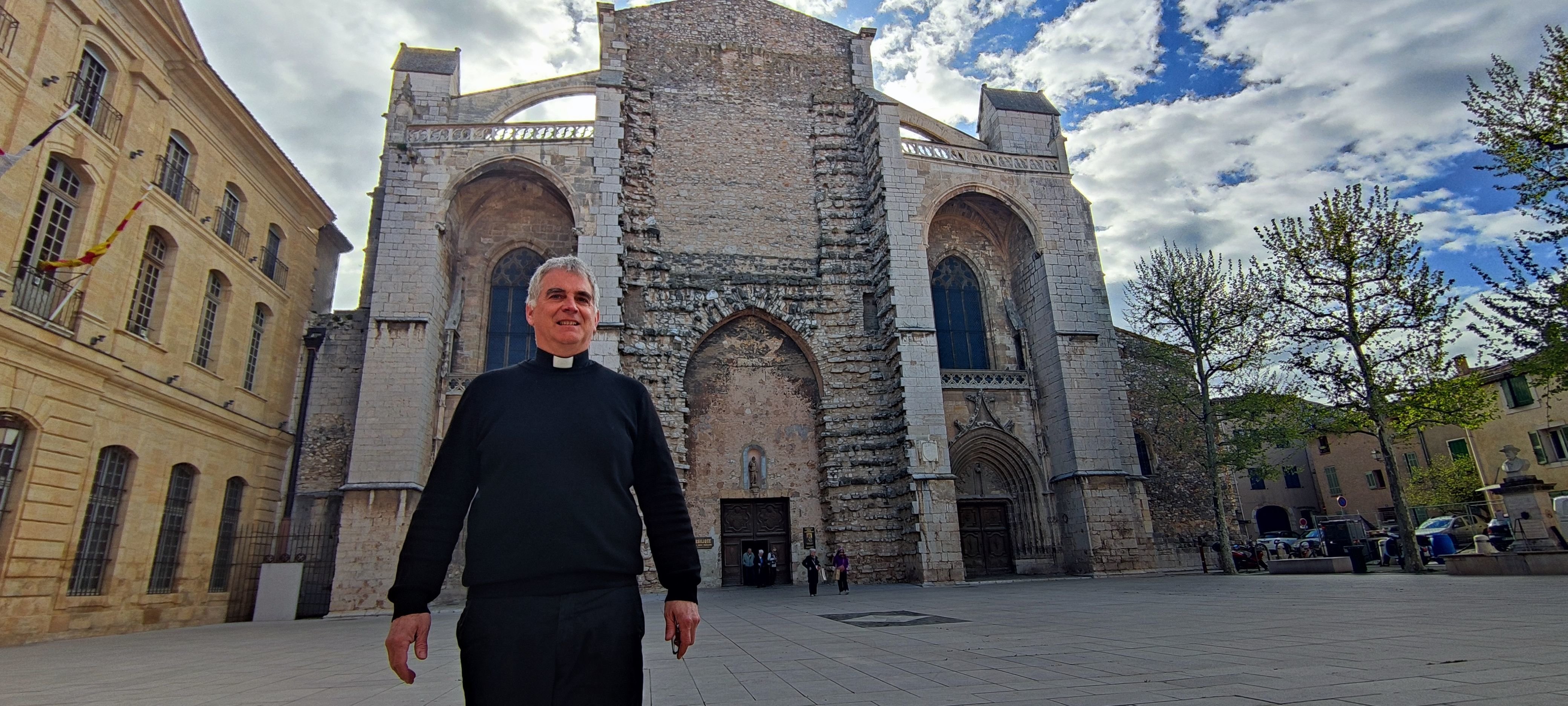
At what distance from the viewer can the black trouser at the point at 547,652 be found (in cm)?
185

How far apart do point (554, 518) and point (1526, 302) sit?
17.5 metres

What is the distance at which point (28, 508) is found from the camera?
31.7ft

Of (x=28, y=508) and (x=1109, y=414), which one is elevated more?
(x=1109, y=414)

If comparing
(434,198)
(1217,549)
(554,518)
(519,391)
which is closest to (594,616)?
(554,518)

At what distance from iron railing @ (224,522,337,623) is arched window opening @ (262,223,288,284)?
5549 mm

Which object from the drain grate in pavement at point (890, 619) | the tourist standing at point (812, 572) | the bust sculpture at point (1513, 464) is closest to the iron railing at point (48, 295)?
the drain grate in pavement at point (890, 619)

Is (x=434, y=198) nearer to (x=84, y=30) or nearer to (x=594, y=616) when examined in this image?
(x=84, y=30)

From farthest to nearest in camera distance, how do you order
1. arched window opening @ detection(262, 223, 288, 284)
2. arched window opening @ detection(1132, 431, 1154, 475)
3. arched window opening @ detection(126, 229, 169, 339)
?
1. arched window opening @ detection(1132, 431, 1154, 475)
2. arched window opening @ detection(262, 223, 288, 284)
3. arched window opening @ detection(126, 229, 169, 339)

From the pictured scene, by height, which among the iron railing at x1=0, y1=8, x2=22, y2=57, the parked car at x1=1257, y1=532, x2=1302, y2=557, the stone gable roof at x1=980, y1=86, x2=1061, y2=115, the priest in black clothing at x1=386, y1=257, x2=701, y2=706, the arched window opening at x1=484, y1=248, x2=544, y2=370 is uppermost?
the stone gable roof at x1=980, y1=86, x2=1061, y2=115

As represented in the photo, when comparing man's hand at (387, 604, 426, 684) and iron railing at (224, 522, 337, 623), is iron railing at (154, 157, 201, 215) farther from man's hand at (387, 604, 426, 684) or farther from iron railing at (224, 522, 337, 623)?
man's hand at (387, 604, 426, 684)

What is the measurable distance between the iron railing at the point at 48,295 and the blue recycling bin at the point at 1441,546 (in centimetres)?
2683

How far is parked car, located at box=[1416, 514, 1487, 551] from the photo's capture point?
770 inches

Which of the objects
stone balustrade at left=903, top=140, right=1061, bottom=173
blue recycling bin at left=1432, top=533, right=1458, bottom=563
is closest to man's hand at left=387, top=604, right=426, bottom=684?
stone balustrade at left=903, top=140, right=1061, bottom=173

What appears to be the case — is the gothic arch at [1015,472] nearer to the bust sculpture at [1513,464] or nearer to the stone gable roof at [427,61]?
the bust sculpture at [1513,464]
